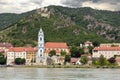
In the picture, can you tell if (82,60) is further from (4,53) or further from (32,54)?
(4,53)

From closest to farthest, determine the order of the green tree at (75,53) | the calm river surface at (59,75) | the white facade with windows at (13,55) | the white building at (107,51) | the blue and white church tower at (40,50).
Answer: the calm river surface at (59,75), the blue and white church tower at (40,50), the green tree at (75,53), the white facade with windows at (13,55), the white building at (107,51)

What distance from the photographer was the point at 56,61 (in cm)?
16775

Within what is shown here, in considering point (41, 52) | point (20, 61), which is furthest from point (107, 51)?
point (20, 61)

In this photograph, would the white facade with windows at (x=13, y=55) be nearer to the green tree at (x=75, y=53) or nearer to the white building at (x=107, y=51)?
the green tree at (x=75, y=53)

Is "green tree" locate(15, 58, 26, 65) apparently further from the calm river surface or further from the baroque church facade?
the calm river surface

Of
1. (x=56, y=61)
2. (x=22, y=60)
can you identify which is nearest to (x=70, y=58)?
(x=56, y=61)

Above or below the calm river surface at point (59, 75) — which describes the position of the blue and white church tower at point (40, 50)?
above

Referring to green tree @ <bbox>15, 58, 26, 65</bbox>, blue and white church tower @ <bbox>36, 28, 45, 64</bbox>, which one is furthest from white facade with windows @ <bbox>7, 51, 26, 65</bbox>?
blue and white church tower @ <bbox>36, 28, 45, 64</bbox>

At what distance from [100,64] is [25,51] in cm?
4239

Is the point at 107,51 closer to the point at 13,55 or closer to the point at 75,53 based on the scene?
the point at 75,53

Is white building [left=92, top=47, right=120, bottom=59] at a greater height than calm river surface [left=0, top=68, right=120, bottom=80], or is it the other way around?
white building [left=92, top=47, right=120, bottom=59]

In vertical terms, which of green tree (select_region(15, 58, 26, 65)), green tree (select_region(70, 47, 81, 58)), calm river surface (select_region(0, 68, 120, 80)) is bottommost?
calm river surface (select_region(0, 68, 120, 80))

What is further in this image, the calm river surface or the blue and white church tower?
the blue and white church tower

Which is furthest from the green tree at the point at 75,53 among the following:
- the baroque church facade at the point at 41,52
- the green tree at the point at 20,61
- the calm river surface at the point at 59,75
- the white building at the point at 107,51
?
the calm river surface at the point at 59,75
